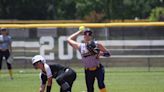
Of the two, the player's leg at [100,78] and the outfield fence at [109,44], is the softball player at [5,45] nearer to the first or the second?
the outfield fence at [109,44]

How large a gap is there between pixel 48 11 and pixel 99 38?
137ft

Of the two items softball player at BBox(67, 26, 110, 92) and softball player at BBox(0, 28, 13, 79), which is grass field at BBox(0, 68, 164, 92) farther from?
softball player at BBox(67, 26, 110, 92)

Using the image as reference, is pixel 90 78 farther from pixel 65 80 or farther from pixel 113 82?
pixel 113 82

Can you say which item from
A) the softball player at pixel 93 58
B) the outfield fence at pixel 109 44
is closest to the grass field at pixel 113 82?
the outfield fence at pixel 109 44

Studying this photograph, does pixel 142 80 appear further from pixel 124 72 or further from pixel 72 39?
pixel 72 39

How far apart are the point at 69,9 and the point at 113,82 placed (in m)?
53.6

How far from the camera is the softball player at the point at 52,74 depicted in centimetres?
1265

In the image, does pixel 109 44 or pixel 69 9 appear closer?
pixel 109 44

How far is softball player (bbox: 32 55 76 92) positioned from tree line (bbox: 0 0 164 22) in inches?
1825

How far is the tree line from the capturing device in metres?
63.5

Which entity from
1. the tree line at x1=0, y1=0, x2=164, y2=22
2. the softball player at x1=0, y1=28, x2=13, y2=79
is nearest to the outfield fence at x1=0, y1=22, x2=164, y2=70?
the softball player at x1=0, y1=28, x2=13, y2=79

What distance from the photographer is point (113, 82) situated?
21281 mm

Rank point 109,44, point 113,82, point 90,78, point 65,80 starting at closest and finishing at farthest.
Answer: point 65,80, point 90,78, point 113,82, point 109,44

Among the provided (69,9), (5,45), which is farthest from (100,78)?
(69,9)
